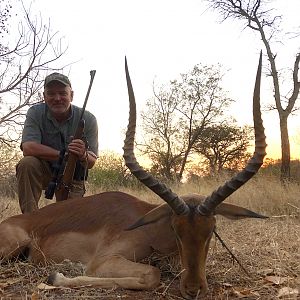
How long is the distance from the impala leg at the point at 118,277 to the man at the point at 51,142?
7.90 ft

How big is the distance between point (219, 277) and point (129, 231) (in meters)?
0.91

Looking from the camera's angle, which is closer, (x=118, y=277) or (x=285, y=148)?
(x=118, y=277)

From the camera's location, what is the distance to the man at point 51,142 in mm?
6602

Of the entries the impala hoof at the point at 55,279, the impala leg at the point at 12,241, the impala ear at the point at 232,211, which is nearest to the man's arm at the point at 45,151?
the impala leg at the point at 12,241

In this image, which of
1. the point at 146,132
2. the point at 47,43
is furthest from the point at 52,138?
the point at 146,132

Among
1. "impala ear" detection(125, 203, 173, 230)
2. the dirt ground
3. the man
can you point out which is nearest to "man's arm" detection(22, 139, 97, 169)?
the man

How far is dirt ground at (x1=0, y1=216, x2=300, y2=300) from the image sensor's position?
149 inches

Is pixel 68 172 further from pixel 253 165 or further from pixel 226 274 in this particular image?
pixel 253 165

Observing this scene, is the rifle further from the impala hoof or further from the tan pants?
the impala hoof

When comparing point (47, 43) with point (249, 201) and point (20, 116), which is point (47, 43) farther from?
point (249, 201)

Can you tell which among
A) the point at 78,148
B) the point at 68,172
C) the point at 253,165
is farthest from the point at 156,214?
the point at 68,172

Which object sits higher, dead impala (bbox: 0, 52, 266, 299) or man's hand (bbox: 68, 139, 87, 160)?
man's hand (bbox: 68, 139, 87, 160)

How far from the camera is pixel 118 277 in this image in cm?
412

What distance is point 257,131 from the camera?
368 centimetres
